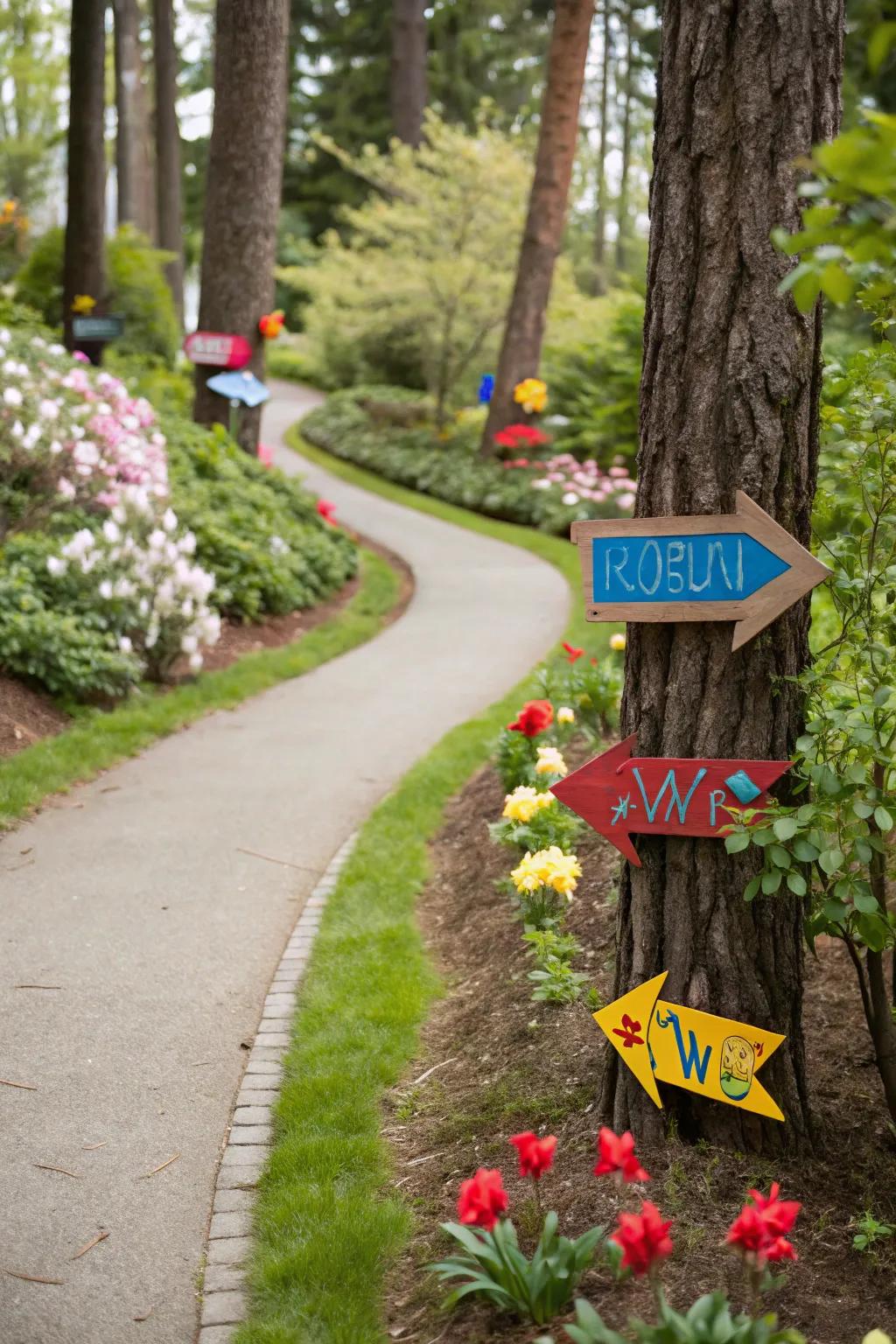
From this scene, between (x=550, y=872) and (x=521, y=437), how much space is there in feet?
49.0

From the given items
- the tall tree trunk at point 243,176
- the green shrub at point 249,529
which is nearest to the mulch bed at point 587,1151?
the green shrub at point 249,529

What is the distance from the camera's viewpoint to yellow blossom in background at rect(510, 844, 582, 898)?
4.35 metres

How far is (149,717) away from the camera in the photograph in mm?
7484

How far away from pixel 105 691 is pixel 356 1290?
5239 millimetres

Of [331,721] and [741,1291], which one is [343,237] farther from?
[741,1291]

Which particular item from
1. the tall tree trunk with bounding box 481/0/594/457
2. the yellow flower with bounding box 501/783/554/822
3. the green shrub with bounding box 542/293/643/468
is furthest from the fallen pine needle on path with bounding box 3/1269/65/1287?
the tall tree trunk with bounding box 481/0/594/457

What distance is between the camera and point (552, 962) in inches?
164

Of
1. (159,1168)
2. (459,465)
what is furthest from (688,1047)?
(459,465)

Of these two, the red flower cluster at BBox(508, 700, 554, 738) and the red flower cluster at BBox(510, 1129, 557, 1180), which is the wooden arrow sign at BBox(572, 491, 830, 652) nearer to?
the red flower cluster at BBox(510, 1129, 557, 1180)

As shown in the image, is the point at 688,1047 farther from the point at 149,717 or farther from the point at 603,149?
the point at 603,149

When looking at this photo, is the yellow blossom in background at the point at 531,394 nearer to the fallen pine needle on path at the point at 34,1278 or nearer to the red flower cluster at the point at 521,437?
the red flower cluster at the point at 521,437

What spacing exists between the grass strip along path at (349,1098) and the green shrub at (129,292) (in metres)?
14.0

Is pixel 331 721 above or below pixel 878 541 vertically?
below

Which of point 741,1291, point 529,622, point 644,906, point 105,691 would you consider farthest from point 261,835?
point 529,622
